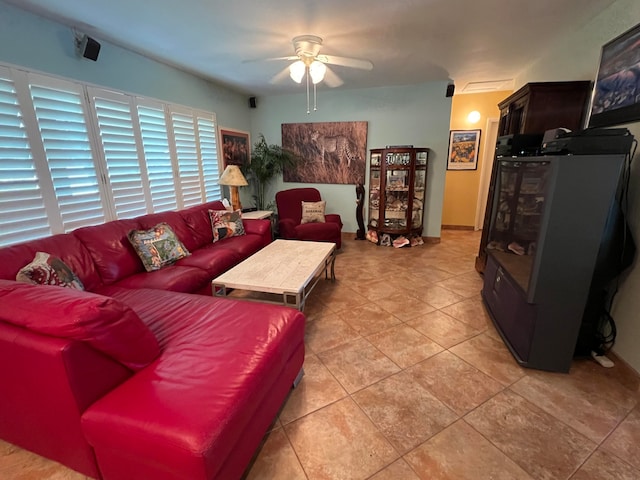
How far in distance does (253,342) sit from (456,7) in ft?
8.65

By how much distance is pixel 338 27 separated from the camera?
2.35 metres

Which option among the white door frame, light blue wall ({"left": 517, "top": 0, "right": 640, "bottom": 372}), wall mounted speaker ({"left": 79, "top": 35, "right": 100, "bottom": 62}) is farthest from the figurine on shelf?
wall mounted speaker ({"left": 79, "top": 35, "right": 100, "bottom": 62})

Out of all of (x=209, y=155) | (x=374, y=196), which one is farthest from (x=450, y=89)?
(x=209, y=155)

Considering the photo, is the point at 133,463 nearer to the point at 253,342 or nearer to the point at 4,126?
the point at 253,342

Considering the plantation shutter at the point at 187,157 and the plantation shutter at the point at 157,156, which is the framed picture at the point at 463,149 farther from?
the plantation shutter at the point at 157,156

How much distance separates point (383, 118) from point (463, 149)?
1787 mm

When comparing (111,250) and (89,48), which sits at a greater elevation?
(89,48)

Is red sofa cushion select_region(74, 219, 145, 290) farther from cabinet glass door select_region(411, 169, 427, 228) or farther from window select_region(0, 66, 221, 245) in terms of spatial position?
cabinet glass door select_region(411, 169, 427, 228)

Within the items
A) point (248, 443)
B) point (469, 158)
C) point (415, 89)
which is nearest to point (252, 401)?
point (248, 443)

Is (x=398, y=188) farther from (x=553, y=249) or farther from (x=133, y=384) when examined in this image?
(x=133, y=384)

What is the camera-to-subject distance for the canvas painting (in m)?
4.62

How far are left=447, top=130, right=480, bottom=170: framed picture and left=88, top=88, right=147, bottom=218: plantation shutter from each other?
489 cm

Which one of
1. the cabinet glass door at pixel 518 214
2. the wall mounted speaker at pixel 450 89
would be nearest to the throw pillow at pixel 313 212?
the cabinet glass door at pixel 518 214

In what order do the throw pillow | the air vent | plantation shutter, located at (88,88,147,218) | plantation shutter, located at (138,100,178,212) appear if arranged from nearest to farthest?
1. plantation shutter, located at (88,88,147,218)
2. plantation shutter, located at (138,100,178,212)
3. the air vent
4. the throw pillow
